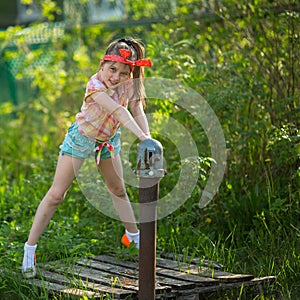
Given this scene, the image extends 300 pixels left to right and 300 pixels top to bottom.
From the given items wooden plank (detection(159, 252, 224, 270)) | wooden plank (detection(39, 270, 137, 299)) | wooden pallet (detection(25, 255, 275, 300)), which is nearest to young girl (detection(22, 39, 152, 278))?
wooden plank (detection(39, 270, 137, 299))

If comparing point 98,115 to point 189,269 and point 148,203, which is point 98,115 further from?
point 189,269

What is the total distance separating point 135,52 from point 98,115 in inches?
18.1

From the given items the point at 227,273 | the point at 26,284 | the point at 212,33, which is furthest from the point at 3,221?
the point at 212,33

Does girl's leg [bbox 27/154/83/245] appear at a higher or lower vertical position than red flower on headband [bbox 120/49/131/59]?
lower

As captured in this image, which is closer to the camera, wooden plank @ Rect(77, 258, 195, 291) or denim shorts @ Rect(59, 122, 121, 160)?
wooden plank @ Rect(77, 258, 195, 291)

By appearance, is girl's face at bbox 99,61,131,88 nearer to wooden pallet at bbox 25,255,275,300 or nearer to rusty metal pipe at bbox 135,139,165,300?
rusty metal pipe at bbox 135,139,165,300

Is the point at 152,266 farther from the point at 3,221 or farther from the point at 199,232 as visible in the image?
the point at 3,221

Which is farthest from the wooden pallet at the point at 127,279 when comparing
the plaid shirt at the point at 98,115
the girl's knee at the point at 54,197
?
the plaid shirt at the point at 98,115

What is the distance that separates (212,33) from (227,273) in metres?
2.68

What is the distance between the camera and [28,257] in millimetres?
4301

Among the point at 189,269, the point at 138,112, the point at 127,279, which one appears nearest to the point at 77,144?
the point at 138,112

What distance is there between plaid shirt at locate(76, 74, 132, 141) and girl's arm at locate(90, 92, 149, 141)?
10 centimetres

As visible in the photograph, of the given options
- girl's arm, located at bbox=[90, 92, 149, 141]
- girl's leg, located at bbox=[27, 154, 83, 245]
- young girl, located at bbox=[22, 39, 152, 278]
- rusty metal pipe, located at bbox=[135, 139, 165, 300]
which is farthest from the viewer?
girl's leg, located at bbox=[27, 154, 83, 245]

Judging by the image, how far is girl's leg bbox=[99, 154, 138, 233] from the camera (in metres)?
4.51
